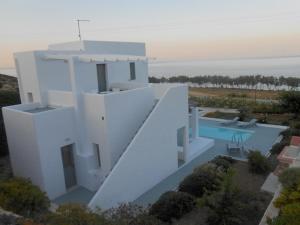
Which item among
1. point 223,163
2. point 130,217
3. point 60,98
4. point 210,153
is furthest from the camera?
point 210,153

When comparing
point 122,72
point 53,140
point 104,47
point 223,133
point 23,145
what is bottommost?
point 223,133

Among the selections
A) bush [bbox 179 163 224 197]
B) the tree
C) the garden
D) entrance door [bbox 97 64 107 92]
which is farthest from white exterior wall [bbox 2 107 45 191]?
the tree

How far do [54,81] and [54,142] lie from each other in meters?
3.54

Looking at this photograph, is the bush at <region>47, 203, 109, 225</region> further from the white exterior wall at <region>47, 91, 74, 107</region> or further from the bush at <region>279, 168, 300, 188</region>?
the white exterior wall at <region>47, 91, 74, 107</region>

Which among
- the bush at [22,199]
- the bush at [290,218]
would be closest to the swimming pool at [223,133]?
the bush at [290,218]

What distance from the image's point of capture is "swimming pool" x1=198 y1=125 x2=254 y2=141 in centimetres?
1792

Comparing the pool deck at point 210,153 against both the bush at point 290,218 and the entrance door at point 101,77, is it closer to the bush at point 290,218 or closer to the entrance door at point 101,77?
the bush at point 290,218

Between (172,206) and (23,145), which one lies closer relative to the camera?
(172,206)

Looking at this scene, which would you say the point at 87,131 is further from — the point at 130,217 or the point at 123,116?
the point at 130,217

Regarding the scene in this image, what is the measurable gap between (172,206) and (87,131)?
505cm

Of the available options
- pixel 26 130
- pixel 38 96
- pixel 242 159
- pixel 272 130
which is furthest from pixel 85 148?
pixel 272 130

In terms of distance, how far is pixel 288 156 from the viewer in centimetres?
1022

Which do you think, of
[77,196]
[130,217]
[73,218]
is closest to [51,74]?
[77,196]

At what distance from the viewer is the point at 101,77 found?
1394 cm
